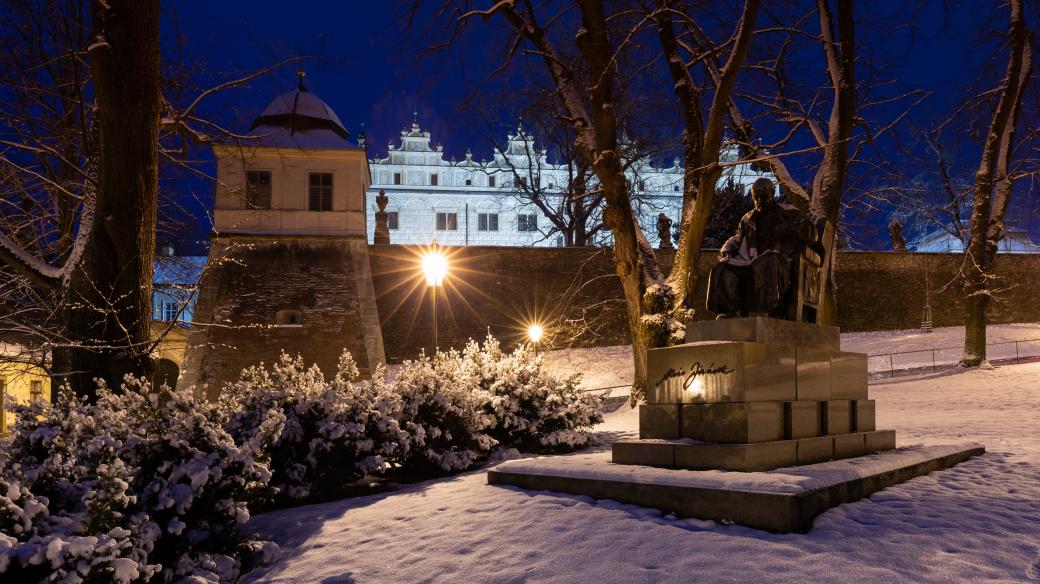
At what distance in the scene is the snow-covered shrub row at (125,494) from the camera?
3.87 m

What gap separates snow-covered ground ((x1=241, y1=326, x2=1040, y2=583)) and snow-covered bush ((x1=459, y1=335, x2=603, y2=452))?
2343 mm

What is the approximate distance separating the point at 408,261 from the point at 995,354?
19913mm

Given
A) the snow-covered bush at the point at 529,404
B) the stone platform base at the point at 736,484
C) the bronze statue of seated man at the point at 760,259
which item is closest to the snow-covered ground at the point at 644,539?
the stone platform base at the point at 736,484

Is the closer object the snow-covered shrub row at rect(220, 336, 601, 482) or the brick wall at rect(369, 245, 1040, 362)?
the snow-covered shrub row at rect(220, 336, 601, 482)

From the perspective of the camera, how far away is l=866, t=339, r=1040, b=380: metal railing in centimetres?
2011

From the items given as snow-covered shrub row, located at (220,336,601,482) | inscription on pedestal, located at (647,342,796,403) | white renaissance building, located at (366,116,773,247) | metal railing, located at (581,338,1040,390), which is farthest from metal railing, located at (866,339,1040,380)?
white renaissance building, located at (366,116,773,247)

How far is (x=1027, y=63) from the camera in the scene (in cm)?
1661

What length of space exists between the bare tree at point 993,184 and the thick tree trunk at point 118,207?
55.7 feet

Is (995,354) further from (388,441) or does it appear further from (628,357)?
(388,441)

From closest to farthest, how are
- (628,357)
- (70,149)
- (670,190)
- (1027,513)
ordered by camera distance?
(1027,513) → (70,149) → (628,357) → (670,190)

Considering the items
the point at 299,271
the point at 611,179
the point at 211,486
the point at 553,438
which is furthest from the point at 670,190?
the point at 211,486

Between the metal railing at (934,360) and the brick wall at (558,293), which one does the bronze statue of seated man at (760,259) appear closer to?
the metal railing at (934,360)

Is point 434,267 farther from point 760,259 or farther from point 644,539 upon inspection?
point 644,539

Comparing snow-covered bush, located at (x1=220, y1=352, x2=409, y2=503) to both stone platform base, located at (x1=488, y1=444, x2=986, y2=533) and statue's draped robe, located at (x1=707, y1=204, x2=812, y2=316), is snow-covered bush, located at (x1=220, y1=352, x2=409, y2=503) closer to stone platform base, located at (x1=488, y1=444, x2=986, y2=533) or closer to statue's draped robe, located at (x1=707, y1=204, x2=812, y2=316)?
stone platform base, located at (x1=488, y1=444, x2=986, y2=533)
